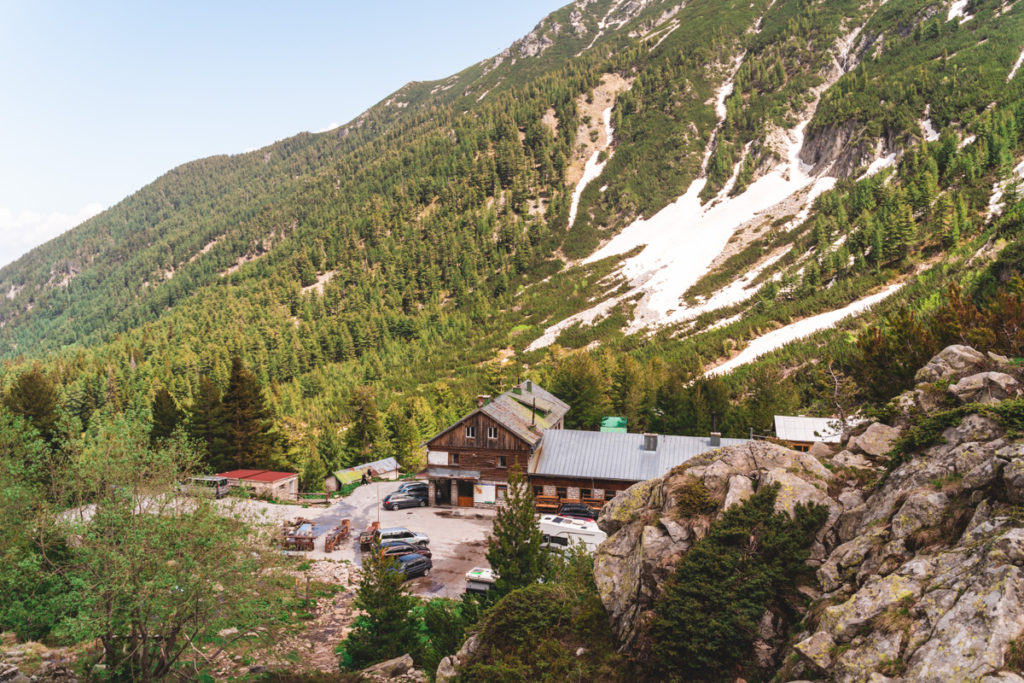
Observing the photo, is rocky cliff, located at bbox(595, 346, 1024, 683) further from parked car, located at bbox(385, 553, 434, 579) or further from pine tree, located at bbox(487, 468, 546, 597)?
parked car, located at bbox(385, 553, 434, 579)

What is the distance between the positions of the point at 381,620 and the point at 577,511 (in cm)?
1984

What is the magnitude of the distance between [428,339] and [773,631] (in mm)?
121068

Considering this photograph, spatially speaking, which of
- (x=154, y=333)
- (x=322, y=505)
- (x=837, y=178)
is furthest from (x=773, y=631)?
(x=154, y=333)

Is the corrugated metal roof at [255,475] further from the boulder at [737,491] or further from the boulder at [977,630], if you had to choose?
the boulder at [977,630]

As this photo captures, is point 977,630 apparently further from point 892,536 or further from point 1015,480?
point 892,536

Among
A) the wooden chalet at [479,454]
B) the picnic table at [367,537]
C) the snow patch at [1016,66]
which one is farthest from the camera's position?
the snow patch at [1016,66]

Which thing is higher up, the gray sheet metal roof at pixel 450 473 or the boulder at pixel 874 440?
the boulder at pixel 874 440

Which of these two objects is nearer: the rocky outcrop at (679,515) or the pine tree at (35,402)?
the rocky outcrop at (679,515)

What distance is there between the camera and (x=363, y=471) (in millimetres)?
58031

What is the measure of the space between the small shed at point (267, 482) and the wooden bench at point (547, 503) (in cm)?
2169

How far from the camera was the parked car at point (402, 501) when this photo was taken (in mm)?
44250

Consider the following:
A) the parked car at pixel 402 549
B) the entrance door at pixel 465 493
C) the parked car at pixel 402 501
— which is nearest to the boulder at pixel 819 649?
the parked car at pixel 402 549

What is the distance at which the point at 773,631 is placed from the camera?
435 inches

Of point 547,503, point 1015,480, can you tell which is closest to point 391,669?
point 1015,480
